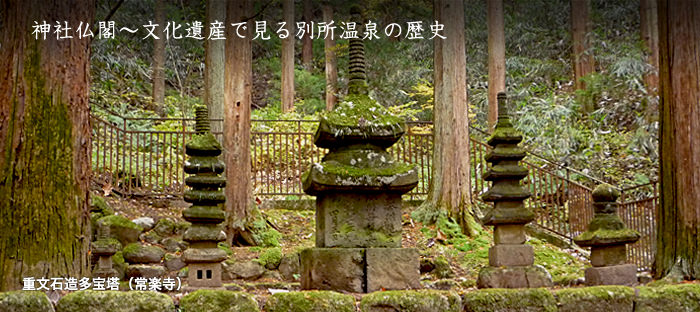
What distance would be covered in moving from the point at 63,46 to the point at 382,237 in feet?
11.1

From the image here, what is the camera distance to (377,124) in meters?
5.98

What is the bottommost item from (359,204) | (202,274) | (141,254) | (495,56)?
(141,254)

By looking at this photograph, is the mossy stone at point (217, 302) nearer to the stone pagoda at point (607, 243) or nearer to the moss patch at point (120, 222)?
the stone pagoda at point (607, 243)

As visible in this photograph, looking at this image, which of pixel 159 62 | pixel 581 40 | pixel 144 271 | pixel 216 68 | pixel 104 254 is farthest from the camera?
pixel 159 62

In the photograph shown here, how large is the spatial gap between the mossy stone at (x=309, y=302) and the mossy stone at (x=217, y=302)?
0.16 m

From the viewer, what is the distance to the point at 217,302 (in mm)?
4961

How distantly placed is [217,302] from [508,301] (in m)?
2.37

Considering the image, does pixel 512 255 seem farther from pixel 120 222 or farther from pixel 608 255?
pixel 120 222

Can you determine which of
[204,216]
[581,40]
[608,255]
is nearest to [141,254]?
[204,216]

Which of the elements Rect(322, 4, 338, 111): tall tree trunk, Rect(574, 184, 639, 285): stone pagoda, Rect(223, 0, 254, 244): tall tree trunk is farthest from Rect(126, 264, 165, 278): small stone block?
Rect(322, 4, 338, 111): tall tree trunk

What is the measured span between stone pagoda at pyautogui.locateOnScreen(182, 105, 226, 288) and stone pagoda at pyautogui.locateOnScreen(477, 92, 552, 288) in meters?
2.92

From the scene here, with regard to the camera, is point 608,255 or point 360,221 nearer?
point 360,221

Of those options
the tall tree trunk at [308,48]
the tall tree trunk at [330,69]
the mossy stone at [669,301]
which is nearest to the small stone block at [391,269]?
the mossy stone at [669,301]

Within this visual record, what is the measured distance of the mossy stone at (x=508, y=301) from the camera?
5.27 m
